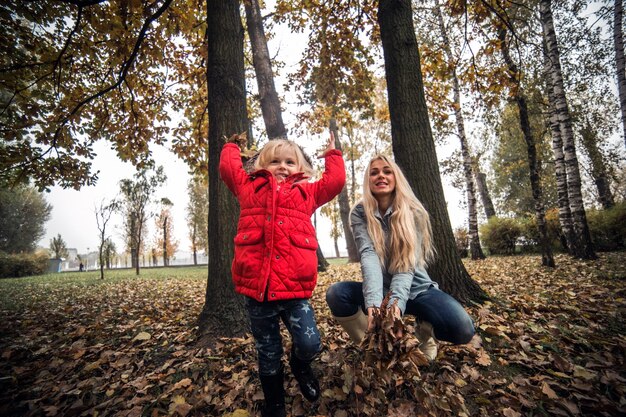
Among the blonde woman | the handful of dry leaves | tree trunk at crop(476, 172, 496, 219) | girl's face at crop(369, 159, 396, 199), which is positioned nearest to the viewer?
the handful of dry leaves

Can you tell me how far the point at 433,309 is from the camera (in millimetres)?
2295

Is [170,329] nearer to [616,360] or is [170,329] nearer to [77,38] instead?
[616,360]

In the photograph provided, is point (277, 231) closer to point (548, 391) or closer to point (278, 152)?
point (278, 152)

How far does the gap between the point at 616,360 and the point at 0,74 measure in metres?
9.08

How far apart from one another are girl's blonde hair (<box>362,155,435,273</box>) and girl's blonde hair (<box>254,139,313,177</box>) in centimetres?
70

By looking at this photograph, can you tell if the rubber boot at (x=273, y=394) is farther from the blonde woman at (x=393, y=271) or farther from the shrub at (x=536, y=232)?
the shrub at (x=536, y=232)

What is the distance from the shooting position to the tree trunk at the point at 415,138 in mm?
3625

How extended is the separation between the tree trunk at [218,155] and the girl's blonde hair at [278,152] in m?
1.17

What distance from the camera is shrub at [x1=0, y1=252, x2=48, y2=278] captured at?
17.9 metres

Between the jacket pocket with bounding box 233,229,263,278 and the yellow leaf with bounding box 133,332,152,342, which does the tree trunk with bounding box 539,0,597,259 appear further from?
the yellow leaf with bounding box 133,332,152,342

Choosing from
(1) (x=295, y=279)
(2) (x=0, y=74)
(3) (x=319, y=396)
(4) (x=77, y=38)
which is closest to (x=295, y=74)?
(4) (x=77, y=38)

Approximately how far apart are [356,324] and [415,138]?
267cm

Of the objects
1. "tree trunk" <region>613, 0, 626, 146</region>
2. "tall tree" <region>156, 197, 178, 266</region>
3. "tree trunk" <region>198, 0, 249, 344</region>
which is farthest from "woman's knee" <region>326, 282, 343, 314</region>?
"tall tree" <region>156, 197, 178, 266</region>

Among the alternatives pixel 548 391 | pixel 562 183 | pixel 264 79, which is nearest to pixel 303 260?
pixel 548 391
